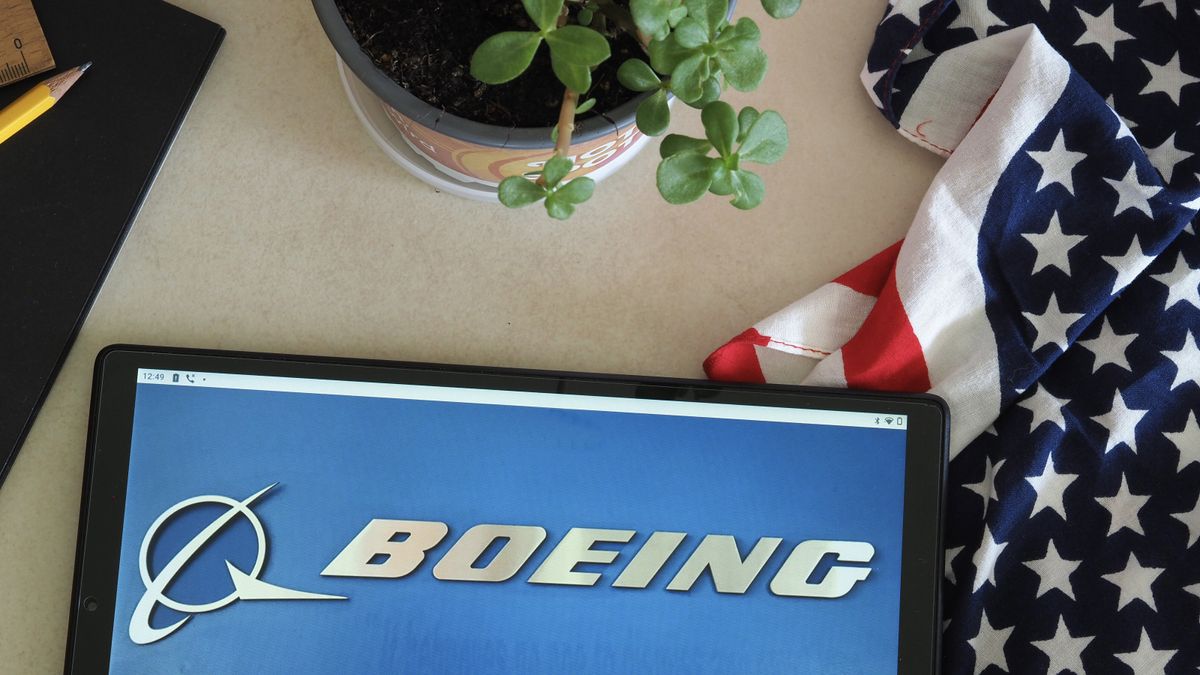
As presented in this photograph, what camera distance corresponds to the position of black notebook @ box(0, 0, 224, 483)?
0.61 metres

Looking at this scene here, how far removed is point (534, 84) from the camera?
1.71 ft

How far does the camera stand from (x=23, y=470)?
62 cm

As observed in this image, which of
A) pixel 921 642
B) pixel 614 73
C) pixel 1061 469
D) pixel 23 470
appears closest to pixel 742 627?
pixel 921 642

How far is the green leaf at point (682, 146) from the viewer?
17.9 inches

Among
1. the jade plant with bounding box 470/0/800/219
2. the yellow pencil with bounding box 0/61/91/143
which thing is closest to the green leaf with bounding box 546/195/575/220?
the jade plant with bounding box 470/0/800/219

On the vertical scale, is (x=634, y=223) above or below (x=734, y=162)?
below

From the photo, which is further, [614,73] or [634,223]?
[634,223]

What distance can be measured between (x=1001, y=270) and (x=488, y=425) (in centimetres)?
33

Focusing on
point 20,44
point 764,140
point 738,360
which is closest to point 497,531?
point 738,360

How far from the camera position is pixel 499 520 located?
593mm

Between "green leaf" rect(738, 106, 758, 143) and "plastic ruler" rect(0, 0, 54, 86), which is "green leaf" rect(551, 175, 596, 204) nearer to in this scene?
"green leaf" rect(738, 106, 758, 143)

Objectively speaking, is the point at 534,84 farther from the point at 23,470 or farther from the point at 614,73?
the point at 23,470

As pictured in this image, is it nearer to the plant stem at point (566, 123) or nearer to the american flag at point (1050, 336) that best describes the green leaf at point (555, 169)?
the plant stem at point (566, 123)

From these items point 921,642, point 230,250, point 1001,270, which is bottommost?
point 921,642
